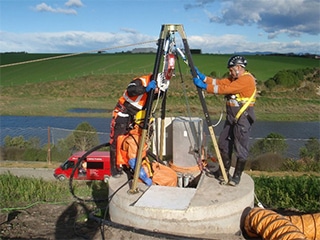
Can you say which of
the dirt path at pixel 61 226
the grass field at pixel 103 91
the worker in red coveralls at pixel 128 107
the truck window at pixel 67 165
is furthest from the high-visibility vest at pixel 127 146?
the grass field at pixel 103 91

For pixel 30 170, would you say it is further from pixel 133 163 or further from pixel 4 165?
pixel 133 163

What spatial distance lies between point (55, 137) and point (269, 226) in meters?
12.6

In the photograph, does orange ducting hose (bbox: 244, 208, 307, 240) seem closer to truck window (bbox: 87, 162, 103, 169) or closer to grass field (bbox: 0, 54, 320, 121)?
truck window (bbox: 87, 162, 103, 169)

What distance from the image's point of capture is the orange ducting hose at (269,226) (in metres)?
5.69

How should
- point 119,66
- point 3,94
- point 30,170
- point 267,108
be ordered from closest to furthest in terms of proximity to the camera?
point 30,170, point 267,108, point 3,94, point 119,66

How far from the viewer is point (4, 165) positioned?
54.9 ft

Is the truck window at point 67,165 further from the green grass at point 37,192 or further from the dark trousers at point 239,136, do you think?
the dark trousers at point 239,136

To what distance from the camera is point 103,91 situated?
4994cm

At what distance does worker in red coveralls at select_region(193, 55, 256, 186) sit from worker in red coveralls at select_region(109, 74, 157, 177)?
876 mm

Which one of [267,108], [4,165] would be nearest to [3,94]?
[267,108]

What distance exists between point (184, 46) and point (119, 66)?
197 ft

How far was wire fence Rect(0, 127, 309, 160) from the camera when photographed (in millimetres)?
15352

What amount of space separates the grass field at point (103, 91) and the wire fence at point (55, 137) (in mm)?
7067

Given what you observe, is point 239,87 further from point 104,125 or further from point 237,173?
point 104,125
